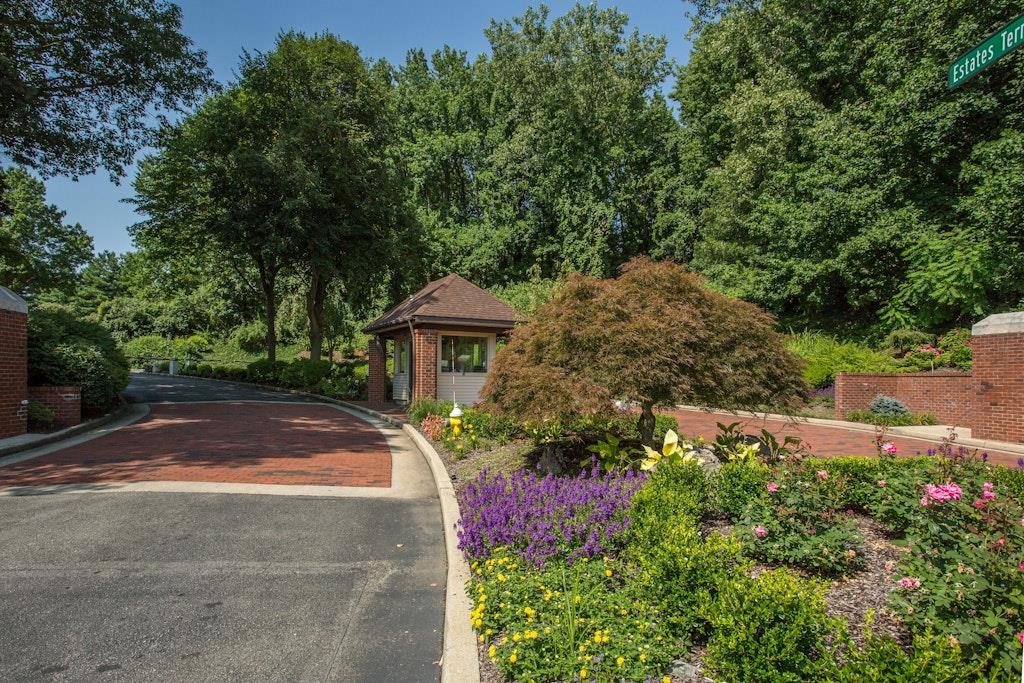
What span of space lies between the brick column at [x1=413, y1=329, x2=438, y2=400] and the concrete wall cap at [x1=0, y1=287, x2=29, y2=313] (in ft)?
31.1

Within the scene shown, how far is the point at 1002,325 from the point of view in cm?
1245

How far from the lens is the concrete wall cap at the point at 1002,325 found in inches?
479


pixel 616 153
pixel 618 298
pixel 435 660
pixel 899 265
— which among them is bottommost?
pixel 435 660

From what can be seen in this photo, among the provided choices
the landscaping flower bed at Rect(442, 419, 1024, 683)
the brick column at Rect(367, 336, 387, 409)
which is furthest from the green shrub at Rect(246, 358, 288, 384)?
the landscaping flower bed at Rect(442, 419, 1024, 683)

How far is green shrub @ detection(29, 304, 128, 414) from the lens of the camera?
13391 millimetres

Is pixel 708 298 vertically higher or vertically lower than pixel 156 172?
lower

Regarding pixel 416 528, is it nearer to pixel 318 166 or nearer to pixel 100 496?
pixel 100 496

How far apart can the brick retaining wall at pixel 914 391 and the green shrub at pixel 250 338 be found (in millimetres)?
42076

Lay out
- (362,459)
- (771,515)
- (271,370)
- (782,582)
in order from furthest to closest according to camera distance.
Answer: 1. (271,370)
2. (362,459)
3. (771,515)
4. (782,582)

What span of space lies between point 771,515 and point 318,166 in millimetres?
25886

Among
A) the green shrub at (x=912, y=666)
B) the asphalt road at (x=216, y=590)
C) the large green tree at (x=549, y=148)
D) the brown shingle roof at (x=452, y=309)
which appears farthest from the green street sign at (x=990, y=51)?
the large green tree at (x=549, y=148)

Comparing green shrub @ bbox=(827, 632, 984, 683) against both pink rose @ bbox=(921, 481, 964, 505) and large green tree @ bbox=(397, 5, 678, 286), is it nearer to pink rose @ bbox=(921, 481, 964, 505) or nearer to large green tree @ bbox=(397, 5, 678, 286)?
pink rose @ bbox=(921, 481, 964, 505)

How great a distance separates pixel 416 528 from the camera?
6.50m

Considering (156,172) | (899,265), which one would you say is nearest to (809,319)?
(899,265)
